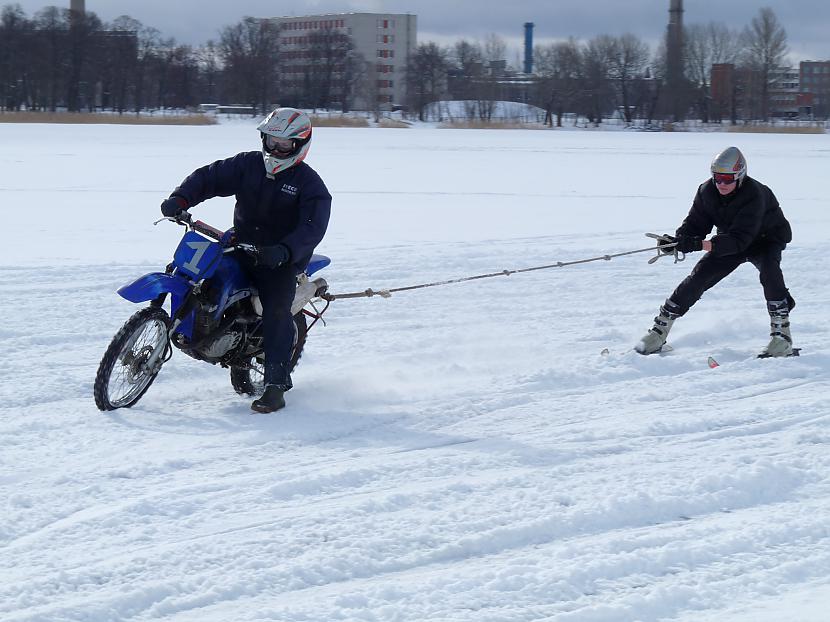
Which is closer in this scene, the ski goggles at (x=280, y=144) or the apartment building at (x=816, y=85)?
the ski goggles at (x=280, y=144)

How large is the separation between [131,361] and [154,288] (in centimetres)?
41

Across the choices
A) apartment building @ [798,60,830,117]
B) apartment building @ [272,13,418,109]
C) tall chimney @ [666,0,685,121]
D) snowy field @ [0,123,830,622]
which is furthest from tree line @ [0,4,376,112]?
snowy field @ [0,123,830,622]

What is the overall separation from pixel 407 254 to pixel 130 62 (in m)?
77.1

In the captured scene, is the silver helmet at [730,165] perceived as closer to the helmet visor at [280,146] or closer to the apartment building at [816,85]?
the helmet visor at [280,146]

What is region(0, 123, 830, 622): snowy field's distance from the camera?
3.74 m

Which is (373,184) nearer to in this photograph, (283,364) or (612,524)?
(283,364)

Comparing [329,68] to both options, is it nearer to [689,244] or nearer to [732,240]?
[689,244]

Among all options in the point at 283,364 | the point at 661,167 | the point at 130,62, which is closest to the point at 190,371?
the point at 283,364

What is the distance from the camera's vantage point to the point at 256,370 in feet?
20.6

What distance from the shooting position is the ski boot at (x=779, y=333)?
7.29 meters

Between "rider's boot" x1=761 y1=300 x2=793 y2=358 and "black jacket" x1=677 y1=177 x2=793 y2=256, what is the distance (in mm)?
412

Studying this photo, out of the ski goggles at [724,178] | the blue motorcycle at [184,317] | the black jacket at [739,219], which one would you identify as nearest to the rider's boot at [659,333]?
the black jacket at [739,219]

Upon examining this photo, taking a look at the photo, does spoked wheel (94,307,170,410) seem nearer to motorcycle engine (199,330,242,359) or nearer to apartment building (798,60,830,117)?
motorcycle engine (199,330,242,359)

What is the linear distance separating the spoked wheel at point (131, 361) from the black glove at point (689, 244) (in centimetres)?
350
